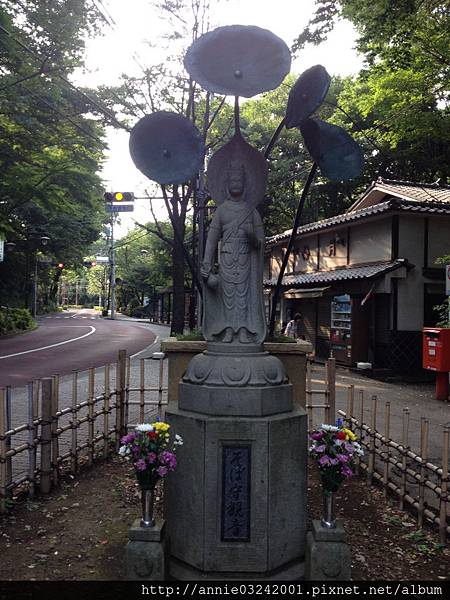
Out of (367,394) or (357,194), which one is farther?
(357,194)

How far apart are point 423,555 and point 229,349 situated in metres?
2.78

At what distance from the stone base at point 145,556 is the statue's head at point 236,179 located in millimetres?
3274

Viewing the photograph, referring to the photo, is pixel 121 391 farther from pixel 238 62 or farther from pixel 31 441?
pixel 238 62

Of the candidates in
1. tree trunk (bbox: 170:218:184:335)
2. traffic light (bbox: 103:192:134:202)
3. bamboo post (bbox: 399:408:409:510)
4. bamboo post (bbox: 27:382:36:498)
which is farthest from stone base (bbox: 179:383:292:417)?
tree trunk (bbox: 170:218:184:335)

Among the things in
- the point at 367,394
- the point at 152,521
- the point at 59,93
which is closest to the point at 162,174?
the point at 152,521

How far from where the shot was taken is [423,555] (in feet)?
15.2

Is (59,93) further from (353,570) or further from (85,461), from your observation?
(353,570)

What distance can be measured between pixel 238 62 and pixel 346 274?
14.1 meters

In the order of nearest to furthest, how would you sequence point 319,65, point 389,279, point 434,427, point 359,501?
point 319,65, point 359,501, point 434,427, point 389,279

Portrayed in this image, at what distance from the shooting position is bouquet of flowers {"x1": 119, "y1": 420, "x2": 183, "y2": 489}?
3945mm

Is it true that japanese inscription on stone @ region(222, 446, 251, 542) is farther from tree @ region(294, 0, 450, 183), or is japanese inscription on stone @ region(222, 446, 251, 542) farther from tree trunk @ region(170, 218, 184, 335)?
tree trunk @ region(170, 218, 184, 335)

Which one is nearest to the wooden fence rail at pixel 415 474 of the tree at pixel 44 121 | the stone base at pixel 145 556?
the stone base at pixel 145 556

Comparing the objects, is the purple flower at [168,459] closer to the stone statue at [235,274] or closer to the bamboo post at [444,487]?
the stone statue at [235,274]

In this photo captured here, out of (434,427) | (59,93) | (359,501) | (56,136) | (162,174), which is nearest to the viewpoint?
(162,174)
